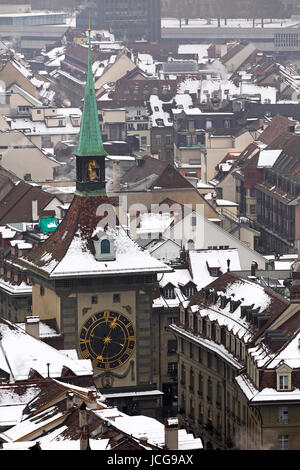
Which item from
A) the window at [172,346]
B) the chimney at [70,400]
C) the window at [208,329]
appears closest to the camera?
the chimney at [70,400]

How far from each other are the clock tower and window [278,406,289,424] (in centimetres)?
1968

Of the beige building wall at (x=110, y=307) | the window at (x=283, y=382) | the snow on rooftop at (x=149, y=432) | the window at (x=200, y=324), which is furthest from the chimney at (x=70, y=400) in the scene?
the window at (x=200, y=324)

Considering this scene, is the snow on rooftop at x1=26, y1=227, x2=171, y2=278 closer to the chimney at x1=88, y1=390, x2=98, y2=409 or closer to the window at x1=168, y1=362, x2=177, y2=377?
the window at x1=168, y1=362, x2=177, y2=377

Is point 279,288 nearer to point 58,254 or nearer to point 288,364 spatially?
point 58,254

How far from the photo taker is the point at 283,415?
355 ft

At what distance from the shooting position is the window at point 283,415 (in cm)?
10812

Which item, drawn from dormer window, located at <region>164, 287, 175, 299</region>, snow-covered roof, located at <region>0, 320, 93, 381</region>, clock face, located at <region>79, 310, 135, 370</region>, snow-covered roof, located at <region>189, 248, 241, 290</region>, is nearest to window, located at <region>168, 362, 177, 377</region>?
dormer window, located at <region>164, 287, 175, 299</region>

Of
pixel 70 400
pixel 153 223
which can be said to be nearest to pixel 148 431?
pixel 70 400

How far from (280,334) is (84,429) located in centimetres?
2682

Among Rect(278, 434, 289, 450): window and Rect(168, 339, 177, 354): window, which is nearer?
Rect(278, 434, 289, 450): window

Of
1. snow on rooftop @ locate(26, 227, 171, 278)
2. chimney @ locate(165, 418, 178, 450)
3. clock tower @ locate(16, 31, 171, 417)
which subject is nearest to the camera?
chimney @ locate(165, 418, 178, 450)

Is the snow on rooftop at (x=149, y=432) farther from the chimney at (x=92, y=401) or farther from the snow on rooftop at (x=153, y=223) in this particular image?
the snow on rooftop at (x=153, y=223)

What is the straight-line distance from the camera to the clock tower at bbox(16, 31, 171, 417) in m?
127

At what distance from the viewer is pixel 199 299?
432ft
